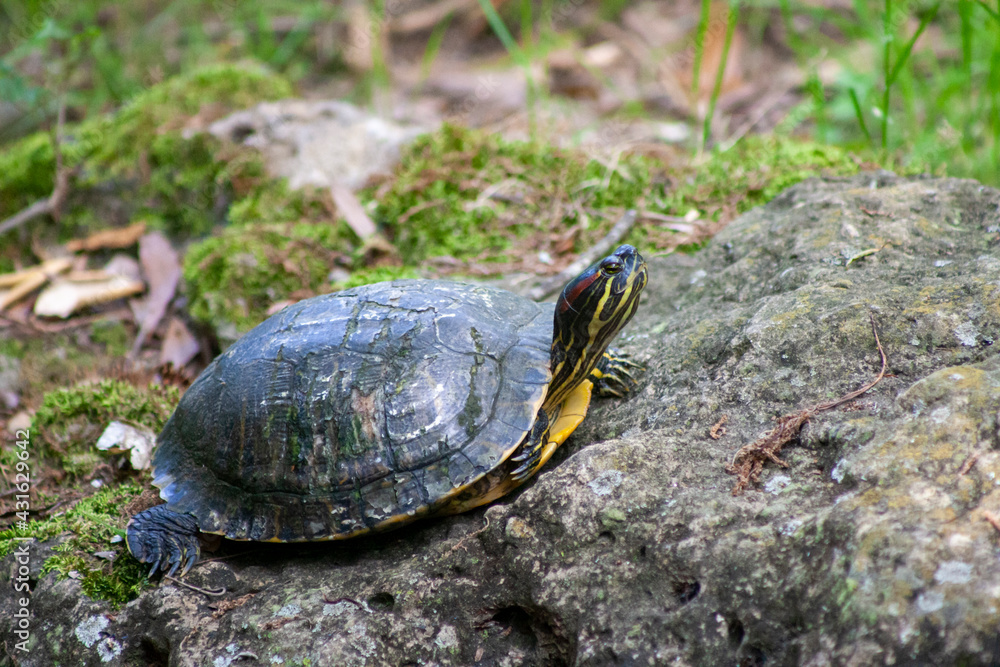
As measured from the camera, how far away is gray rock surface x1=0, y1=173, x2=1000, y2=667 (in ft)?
5.76

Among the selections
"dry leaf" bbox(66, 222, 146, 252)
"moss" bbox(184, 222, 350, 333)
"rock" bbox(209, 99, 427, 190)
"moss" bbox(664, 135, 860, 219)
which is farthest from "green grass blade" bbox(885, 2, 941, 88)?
"dry leaf" bbox(66, 222, 146, 252)

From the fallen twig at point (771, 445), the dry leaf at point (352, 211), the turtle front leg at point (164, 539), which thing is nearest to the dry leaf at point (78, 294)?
the dry leaf at point (352, 211)

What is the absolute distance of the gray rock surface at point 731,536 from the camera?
1757 millimetres

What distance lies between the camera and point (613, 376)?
10.3 ft

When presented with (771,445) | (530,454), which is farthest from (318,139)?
(771,445)

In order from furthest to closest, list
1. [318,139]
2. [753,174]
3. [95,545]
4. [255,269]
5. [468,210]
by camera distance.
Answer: [318,139] → [468,210] → [753,174] → [255,269] → [95,545]

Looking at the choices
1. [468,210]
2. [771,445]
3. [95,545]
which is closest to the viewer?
[771,445]

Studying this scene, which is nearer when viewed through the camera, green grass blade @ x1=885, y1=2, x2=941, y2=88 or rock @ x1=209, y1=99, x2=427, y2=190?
green grass blade @ x1=885, y1=2, x2=941, y2=88

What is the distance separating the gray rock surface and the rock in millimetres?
3221

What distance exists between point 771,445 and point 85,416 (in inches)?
140

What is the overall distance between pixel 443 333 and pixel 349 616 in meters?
1.18

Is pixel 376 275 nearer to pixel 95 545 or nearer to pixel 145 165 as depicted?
pixel 95 545

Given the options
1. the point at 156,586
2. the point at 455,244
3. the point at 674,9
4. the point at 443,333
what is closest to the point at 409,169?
the point at 455,244

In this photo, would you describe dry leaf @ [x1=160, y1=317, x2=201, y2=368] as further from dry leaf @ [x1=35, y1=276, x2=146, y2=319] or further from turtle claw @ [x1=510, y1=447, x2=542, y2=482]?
turtle claw @ [x1=510, y1=447, x2=542, y2=482]
